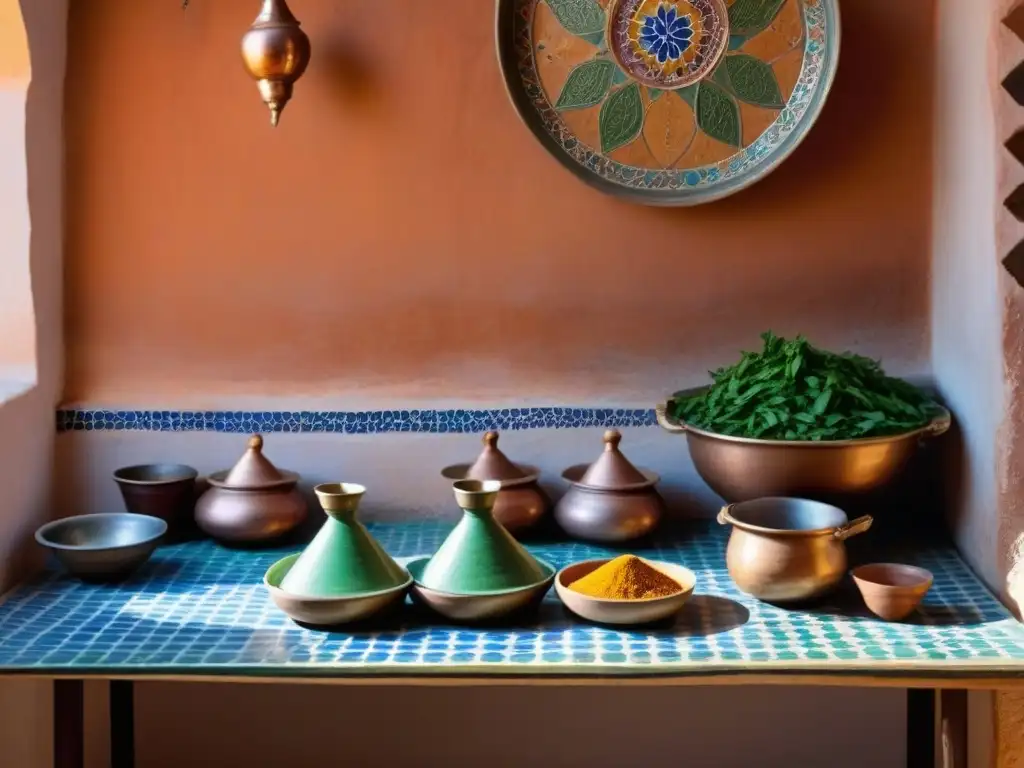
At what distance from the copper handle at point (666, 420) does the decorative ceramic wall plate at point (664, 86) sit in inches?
18.9

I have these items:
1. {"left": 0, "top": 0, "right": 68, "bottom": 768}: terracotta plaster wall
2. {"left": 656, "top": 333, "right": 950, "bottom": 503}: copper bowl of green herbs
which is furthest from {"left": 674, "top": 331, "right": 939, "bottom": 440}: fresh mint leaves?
{"left": 0, "top": 0, "right": 68, "bottom": 768}: terracotta plaster wall

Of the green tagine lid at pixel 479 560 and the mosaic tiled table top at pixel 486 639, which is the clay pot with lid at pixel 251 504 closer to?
the mosaic tiled table top at pixel 486 639

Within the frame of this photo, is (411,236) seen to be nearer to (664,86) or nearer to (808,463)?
(664,86)

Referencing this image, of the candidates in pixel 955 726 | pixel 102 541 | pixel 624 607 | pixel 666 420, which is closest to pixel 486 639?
pixel 624 607

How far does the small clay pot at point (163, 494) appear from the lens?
2.39m

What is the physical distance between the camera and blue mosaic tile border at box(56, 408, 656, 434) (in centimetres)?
254

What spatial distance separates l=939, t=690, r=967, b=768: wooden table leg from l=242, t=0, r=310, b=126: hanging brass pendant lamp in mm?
1795

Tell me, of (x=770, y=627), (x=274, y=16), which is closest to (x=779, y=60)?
(x=274, y=16)

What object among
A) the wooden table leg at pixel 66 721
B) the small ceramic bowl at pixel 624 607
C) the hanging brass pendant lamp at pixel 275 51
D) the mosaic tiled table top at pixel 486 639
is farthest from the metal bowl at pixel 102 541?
the hanging brass pendant lamp at pixel 275 51

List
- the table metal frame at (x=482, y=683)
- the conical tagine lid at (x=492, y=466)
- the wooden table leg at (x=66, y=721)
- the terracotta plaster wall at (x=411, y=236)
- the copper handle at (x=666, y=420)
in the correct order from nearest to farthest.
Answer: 1. the table metal frame at (x=482, y=683)
2. the wooden table leg at (x=66, y=721)
3. the copper handle at (x=666, y=420)
4. the conical tagine lid at (x=492, y=466)
5. the terracotta plaster wall at (x=411, y=236)

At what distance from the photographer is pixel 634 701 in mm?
2559

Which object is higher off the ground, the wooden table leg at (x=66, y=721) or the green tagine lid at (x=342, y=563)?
the green tagine lid at (x=342, y=563)

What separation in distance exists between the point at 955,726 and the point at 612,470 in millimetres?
822

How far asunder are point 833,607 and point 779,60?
1.22 metres
